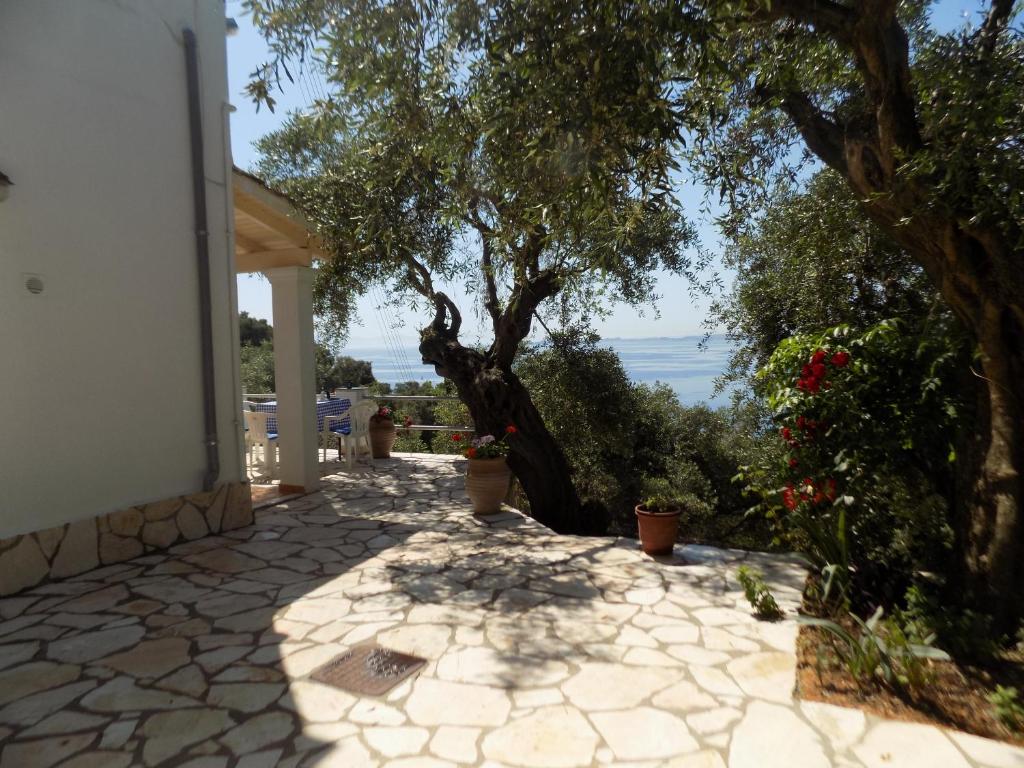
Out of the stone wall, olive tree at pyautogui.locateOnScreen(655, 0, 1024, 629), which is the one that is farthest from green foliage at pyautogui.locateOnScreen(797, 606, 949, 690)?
the stone wall

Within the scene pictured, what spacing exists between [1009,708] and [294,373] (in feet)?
22.7

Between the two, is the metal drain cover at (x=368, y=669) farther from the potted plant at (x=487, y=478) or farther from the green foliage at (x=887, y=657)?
the potted plant at (x=487, y=478)

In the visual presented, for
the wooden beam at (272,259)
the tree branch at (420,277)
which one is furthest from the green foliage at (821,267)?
the wooden beam at (272,259)

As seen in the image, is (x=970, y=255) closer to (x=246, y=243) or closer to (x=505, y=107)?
(x=505, y=107)

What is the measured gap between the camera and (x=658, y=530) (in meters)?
5.23

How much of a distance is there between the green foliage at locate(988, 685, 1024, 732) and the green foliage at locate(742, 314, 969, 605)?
985mm

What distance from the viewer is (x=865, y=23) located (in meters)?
3.23

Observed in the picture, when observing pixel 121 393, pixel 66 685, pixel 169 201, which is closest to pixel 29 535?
pixel 121 393

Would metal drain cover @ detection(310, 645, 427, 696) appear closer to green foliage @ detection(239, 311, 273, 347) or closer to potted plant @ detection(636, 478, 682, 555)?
potted plant @ detection(636, 478, 682, 555)

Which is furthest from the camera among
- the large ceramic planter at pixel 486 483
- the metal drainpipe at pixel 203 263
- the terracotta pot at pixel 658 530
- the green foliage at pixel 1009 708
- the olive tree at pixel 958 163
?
the large ceramic planter at pixel 486 483

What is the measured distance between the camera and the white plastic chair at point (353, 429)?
30.8 ft

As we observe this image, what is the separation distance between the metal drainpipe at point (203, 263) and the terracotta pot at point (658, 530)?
388cm

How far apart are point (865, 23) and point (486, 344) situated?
6569 millimetres

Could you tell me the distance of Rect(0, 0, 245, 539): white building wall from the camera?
15.0 ft
